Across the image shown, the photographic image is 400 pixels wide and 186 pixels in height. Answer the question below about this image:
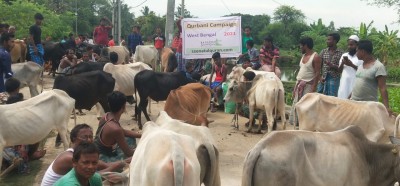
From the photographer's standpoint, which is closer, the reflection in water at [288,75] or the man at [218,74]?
the man at [218,74]

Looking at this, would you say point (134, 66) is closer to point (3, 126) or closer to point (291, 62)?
point (3, 126)

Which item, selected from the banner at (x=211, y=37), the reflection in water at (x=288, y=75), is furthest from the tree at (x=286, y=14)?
the banner at (x=211, y=37)

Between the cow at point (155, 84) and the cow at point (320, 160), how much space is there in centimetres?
570

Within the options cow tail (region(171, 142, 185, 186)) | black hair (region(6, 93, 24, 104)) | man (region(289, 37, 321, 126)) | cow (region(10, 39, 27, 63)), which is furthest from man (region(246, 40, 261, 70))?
cow tail (region(171, 142, 185, 186))

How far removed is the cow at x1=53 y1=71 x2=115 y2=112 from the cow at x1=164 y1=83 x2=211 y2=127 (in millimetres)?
2914

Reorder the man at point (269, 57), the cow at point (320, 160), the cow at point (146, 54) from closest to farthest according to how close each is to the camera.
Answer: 1. the cow at point (320, 160)
2. the man at point (269, 57)
3. the cow at point (146, 54)

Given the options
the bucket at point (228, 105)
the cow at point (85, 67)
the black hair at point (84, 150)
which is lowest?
the bucket at point (228, 105)

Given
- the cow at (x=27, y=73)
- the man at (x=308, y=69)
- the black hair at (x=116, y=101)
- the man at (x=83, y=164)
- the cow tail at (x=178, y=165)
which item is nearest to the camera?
the man at (x=83, y=164)

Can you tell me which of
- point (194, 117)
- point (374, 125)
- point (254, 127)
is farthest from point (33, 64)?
point (374, 125)

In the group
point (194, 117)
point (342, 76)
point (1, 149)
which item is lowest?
point (1, 149)

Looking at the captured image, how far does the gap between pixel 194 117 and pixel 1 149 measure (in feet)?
8.50

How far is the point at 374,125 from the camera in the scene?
20.6 feet

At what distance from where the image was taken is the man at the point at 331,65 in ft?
26.7

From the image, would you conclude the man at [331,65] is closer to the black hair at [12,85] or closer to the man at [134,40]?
the black hair at [12,85]
